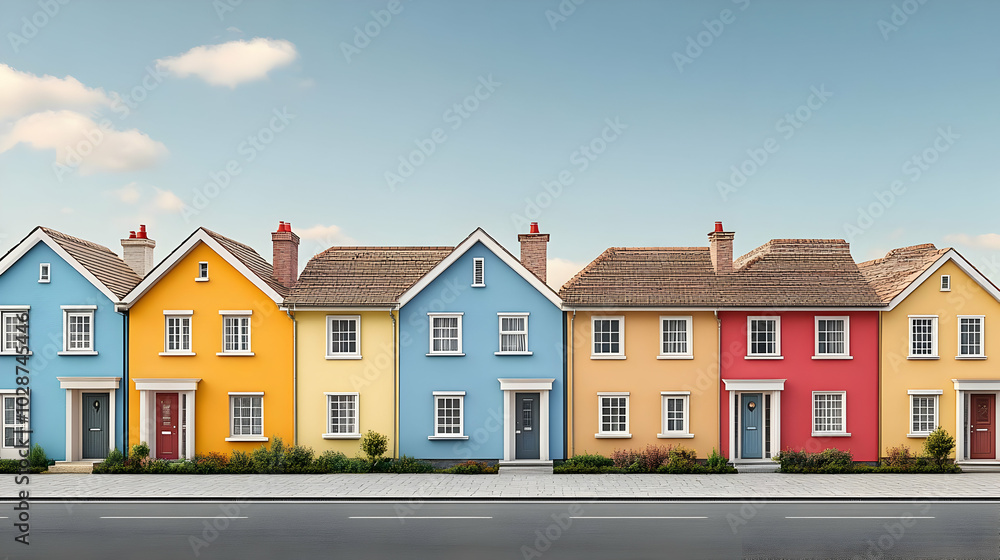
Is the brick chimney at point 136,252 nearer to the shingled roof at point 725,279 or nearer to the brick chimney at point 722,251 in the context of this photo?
the shingled roof at point 725,279

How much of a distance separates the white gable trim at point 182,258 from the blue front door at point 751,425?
18.2 meters

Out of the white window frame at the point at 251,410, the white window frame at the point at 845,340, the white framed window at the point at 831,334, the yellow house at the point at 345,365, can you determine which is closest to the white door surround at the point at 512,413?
the yellow house at the point at 345,365

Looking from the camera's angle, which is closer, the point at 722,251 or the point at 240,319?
the point at 240,319

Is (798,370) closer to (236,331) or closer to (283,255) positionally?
(283,255)

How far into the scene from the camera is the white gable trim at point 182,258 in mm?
26031

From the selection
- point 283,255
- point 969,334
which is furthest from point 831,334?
point 283,255

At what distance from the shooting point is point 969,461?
25.7 m

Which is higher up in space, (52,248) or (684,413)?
(52,248)

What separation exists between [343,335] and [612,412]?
1082cm

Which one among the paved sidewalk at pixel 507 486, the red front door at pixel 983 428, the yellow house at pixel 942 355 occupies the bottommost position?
the paved sidewalk at pixel 507 486

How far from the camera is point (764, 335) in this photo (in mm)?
26547

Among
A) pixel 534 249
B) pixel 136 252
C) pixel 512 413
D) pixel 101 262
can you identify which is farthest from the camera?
pixel 136 252

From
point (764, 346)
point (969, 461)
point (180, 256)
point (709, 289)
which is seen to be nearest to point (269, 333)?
point (180, 256)

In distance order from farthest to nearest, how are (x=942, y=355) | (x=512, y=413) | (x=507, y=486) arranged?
(x=942, y=355)
(x=512, y=413)
(x=507, y=486)
